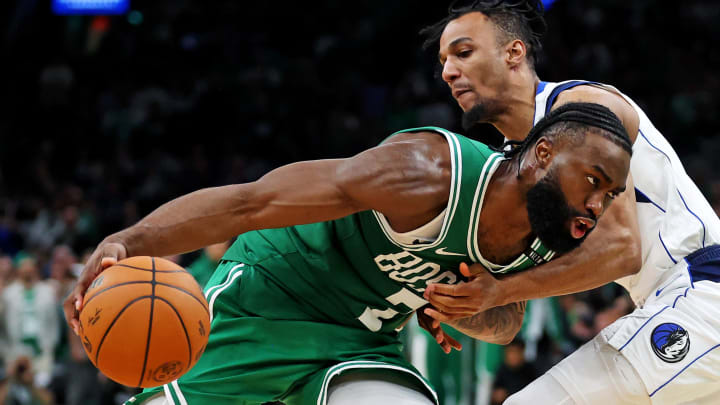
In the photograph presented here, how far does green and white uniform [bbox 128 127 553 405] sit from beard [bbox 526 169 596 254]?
6.3 inches

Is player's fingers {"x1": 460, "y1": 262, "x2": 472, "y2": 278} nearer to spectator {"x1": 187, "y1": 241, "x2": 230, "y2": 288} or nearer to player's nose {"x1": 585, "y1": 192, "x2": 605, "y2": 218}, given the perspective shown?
player's nose {"x1": 585, "y1": 192, "x2": 605, "y2": 218}

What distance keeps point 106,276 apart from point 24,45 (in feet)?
42.3

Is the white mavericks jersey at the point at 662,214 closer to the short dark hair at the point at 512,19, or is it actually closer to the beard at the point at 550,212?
the beard at the point at 550,212

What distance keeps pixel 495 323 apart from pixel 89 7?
11.7m

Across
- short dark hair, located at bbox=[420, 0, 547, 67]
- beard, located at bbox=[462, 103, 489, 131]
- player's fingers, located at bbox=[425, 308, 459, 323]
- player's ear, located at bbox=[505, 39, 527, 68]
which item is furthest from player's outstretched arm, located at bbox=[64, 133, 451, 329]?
short dark hair, located at bbox=[420, 0, 547, 67]

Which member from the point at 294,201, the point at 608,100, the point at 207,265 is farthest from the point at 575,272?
the point at 207,265

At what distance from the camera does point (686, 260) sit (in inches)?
128

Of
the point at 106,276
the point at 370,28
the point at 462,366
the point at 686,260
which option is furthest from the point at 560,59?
the point at 106,276

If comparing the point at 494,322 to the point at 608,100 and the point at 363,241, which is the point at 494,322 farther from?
the point at 608,100

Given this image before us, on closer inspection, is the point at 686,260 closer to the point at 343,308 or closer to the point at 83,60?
the point at 343,308

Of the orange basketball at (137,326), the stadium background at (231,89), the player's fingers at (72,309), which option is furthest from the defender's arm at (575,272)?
the stadium background at (231,89)

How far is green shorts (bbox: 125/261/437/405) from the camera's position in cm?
325

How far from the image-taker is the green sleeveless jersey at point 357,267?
3.14 m

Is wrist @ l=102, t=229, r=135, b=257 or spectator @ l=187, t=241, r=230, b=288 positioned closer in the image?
wrist @ l=102, t=229, r=135, b=257
